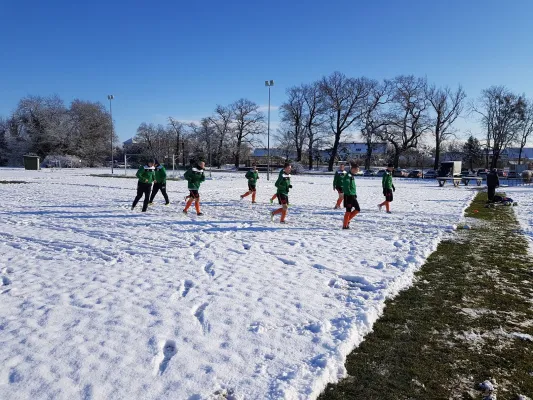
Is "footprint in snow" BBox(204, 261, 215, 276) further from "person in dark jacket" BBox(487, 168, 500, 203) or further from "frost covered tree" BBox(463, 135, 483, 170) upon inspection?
"frost covered tree" BBox(463, 135, 483, 170)

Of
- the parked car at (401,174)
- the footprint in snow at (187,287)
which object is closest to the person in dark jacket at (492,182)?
the footprint in snow at (187,287)

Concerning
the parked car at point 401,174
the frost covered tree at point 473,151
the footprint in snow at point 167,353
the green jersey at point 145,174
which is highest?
the frost covered tree at point 473,151

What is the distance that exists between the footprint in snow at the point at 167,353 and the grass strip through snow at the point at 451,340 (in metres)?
1.39


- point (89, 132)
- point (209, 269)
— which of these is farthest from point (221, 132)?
point (209, 269)

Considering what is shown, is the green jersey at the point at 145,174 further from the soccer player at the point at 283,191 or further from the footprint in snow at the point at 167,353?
the footprint in snow at the point at 167,353

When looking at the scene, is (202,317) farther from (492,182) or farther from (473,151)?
(473,151)

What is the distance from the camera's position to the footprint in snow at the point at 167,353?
3.28 m

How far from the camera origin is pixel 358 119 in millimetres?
61625

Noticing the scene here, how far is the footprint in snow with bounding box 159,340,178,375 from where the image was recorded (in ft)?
10.8

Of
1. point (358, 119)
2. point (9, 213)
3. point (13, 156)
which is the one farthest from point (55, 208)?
point (13, 156)

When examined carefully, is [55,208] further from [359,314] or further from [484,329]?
[484,329]

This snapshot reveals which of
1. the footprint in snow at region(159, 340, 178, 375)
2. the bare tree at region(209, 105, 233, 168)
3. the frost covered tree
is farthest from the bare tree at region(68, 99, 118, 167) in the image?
the frost covered tree

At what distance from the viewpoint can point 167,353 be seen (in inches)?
139

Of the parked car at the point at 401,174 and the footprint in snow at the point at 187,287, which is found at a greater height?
the parked car at the point at 401,174
